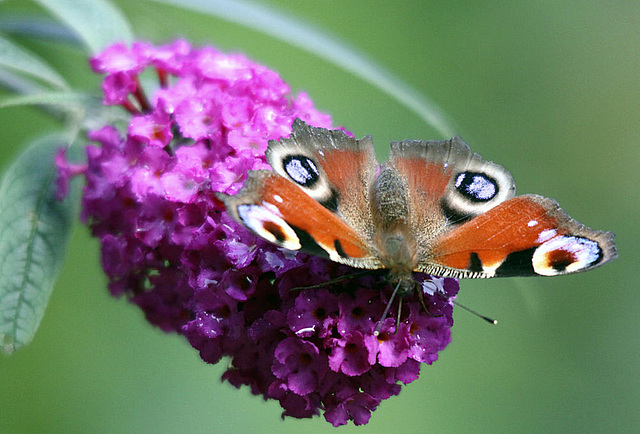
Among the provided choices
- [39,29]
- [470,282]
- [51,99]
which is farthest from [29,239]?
[470,282]

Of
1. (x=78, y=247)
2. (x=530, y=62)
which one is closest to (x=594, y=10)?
(x=530, y=62)

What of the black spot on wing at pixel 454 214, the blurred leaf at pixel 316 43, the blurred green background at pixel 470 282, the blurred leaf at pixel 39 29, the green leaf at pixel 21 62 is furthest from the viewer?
the blurred green background at pixel 470 282

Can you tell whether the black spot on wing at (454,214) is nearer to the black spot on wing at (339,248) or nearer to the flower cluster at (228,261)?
the flower cluster at (228,261)

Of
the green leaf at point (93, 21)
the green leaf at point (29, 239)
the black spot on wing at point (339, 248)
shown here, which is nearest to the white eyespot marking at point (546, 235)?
the black spot on wing at point (339, 248)

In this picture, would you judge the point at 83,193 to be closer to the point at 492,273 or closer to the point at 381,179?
the point at 381,179

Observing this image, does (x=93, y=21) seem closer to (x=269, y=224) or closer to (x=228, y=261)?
(x=228, y=261)

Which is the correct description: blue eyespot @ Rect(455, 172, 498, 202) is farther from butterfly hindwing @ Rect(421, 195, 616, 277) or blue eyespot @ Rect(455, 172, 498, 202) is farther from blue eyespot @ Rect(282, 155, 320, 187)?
blue eyespot @ Rect(282, 155, 320, 187)
